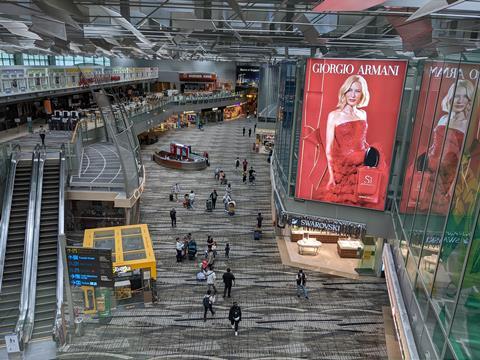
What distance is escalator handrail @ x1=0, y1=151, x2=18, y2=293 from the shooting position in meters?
12.3

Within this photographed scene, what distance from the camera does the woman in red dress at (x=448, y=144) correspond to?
5.91 metres

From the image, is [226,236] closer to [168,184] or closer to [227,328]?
[227,328]

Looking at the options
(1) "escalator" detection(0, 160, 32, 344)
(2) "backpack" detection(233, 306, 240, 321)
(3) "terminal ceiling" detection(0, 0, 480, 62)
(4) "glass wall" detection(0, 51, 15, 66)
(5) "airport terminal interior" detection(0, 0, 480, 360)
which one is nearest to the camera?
(5) "airport terminal interior" detection(0, 0, 480, 360)

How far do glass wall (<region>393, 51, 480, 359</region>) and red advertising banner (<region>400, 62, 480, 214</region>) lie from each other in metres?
0.02

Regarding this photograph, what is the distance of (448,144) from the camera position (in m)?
6.51

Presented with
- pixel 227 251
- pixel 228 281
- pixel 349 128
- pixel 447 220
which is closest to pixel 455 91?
pixel 447 220

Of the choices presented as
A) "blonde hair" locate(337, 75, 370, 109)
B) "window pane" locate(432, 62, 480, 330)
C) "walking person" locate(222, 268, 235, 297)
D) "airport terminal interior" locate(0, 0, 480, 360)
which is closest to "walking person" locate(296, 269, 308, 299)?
"airport terminal interior" locate(0, 0, 480, 360)

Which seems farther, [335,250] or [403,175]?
[335,250]

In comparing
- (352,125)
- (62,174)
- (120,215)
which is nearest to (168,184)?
(120,215)

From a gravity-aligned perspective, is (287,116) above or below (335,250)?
above

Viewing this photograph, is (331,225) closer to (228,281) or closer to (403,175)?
(403,175)

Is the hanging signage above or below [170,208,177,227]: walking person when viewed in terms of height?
above

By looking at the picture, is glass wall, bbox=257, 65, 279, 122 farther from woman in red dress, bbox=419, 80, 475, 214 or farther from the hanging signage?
woman in red dress, bbox=419, 80, 475, 214

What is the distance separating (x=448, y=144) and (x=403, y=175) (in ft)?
15.8
